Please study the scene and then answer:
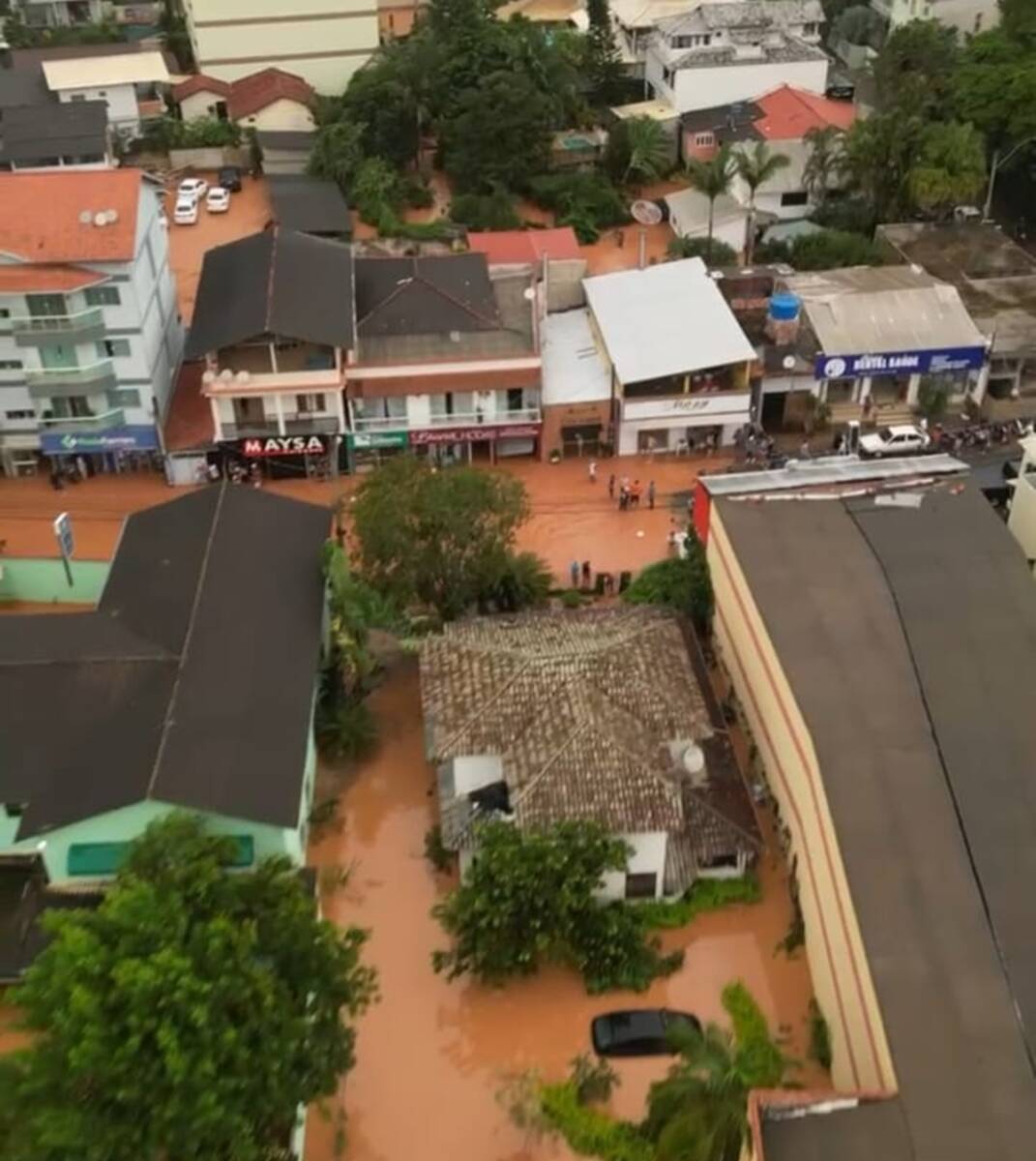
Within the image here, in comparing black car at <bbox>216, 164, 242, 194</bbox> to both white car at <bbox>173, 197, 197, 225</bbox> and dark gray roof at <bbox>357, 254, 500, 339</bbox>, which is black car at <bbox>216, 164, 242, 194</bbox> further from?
dark gray roof at <bbox>357, 254, 500, 339</bbox>

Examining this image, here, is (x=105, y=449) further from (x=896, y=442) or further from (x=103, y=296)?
(x=896, y=442)

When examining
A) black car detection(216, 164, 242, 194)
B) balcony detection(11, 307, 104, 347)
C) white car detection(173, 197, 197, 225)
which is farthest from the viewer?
black car detection(216, 164, 242, 194)

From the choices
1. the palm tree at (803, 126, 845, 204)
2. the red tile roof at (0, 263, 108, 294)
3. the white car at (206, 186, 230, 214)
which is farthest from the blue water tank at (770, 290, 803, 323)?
the white car at (206, 186, 230, 214)

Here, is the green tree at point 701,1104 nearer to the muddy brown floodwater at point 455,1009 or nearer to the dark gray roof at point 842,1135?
the dark gray roof at point 842,1135

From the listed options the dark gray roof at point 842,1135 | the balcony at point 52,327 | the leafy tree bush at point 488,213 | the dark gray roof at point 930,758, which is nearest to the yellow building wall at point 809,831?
the dark gray roof at point 930,758

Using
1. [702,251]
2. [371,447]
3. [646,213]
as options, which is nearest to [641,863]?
[371,447]

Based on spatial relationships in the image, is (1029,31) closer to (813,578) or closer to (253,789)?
(813,578)
